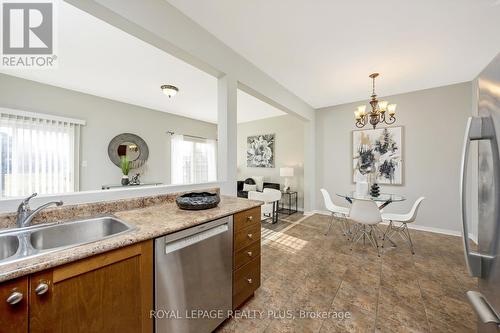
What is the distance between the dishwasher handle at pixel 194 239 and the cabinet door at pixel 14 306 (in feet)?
1.70

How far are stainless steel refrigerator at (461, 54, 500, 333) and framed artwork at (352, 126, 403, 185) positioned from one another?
307cm

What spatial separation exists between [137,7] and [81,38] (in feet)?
4.08

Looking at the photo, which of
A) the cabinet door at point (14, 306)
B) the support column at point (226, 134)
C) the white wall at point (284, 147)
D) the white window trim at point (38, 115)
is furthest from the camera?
the white wall at point (284, 147)

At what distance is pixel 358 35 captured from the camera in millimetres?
2145

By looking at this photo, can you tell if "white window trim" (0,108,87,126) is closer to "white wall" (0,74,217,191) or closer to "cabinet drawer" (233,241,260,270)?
"white wall" (0,74,217,191)

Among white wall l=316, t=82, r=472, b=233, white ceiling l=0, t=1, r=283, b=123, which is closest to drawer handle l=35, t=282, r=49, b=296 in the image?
white ceiling l=0, t=1, r=283, b=123

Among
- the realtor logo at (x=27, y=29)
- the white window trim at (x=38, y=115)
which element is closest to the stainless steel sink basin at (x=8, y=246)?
the realtor logo at (x=27, y=29)

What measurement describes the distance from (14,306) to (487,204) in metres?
1.85

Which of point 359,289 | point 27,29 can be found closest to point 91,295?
point 359,289

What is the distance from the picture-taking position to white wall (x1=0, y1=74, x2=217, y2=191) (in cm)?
318

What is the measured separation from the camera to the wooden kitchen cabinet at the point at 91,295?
70 cm

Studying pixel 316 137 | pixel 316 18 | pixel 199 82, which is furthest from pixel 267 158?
pixel 316 18

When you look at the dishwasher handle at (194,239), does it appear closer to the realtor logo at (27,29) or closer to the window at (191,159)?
the realtor logo at (27,29)

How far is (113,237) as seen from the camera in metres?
0.92
